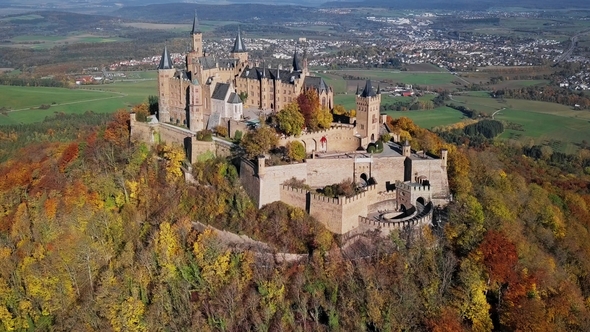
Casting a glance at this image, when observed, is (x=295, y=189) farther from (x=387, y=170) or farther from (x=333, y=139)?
(x=333, y=139)

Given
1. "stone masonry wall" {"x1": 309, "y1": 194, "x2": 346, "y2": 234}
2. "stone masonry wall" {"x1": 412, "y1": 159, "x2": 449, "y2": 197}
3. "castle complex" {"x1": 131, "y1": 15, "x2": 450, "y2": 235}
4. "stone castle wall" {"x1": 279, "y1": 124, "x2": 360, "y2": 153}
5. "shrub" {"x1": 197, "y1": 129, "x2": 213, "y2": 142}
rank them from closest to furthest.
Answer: "stone masonry wall" {"x1": 309, "y1": 194, "x2": 346, "y2": 234}, "castle complex" {"x1": 131, "y1": 15, "x2": 450, "y2": 235}, "stone masonry wall" {"x1": 412, "y1": 159, "x2": 449, "y2": 197}, "stone castle wall" {"x1": 279, "y1": 124, "x2": 360, "y2": 153}, "shrub" {"x1": 197, "y1": 129, "x2": 213, "y2": 142}

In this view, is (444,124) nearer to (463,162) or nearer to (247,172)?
(463,162)

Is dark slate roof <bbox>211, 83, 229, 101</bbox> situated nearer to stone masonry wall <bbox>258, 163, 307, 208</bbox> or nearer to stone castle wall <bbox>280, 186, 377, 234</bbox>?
stone masonry wall <bbox>258, 163, 307, 208</bbox>

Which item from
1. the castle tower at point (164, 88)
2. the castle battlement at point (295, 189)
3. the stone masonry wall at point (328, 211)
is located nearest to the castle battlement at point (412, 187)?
the stone masonry wall at point (328, 211)

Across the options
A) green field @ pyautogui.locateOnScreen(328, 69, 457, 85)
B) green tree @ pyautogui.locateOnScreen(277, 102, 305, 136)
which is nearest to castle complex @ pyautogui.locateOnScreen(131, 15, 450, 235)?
green tree @ pyautogui.locateOnScreen(277, 102, 305, 136)

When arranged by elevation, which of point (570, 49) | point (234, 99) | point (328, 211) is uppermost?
point (570, 49)

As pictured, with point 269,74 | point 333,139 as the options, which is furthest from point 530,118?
point 333,139

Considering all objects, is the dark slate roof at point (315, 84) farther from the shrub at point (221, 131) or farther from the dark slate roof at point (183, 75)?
the dark slate roof at point (183, 75)
